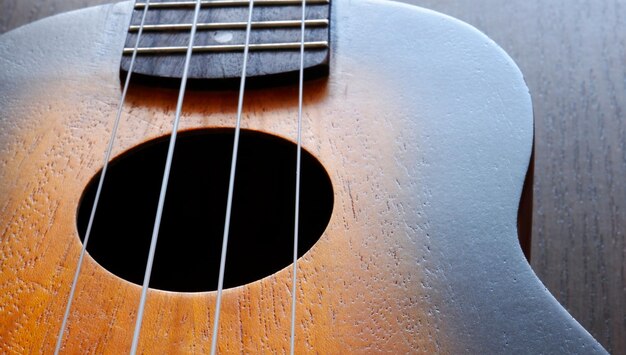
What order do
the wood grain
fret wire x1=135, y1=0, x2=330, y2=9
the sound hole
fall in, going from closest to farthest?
the sound hole → fret wire x1=135, y1=0, x2=330, y2=9 → the wood grain

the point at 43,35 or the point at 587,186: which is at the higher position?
the point at 43,35

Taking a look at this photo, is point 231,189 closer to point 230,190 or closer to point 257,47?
point 230,190

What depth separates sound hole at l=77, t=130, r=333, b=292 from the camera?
66 cm

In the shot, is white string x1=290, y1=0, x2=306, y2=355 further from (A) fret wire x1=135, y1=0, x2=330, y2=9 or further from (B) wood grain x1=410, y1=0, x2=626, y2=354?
(B) wood grain x1=410, y1=0, x2=626, y2=354

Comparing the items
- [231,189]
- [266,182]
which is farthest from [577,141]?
[231,189]

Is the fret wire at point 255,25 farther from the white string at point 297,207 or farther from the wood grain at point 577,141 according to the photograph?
the wood grain at point 577,141

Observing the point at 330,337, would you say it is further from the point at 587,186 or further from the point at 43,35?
the point at 587,186

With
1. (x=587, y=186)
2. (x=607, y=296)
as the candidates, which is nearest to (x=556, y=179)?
(x=587, y=186)

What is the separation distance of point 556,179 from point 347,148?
1.55 feet

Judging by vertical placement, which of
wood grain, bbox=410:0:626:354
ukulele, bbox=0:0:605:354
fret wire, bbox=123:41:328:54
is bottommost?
wood grain, bbox=410:0:626:354

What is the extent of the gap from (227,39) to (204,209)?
0.17 meters

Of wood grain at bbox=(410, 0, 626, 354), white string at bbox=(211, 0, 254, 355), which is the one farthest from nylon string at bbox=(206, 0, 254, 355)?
wood grain at bbox=(410, 0, 626, 354)

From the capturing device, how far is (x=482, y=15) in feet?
3.63

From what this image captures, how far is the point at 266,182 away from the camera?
725mm
